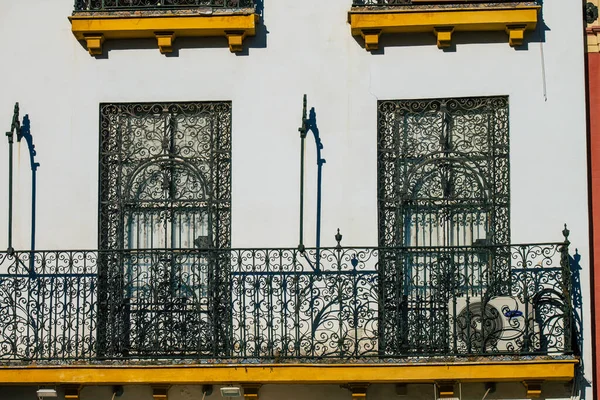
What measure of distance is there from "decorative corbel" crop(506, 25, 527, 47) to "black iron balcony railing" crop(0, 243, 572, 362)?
251 centimetres

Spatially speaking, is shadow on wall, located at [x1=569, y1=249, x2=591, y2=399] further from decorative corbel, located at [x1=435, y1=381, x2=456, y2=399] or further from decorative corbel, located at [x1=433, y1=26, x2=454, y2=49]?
decorative corbel, located at [x1=433, y1=26, x2=454, y2=49]

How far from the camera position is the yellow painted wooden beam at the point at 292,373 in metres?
16.2

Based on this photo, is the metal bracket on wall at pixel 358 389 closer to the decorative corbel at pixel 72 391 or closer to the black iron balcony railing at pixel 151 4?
the decorative corbel at pixel 72 391

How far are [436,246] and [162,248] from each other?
10.8 ft

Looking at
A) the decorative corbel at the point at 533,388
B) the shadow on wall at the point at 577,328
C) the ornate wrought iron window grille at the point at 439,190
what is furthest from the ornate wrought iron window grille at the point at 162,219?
the shadow on wall at the point at 577,328

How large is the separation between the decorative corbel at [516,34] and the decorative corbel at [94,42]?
495cm

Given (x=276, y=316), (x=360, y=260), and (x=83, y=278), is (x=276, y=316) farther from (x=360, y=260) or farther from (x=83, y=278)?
(x=83, y=278)

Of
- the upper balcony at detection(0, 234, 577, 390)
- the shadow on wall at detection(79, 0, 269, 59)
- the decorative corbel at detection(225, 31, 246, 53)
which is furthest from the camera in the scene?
the shadow on wall at detection(79, 0, 269, 59)

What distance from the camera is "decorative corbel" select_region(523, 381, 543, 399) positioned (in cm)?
1644

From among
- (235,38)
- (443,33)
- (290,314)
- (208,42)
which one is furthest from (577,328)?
(208,42)

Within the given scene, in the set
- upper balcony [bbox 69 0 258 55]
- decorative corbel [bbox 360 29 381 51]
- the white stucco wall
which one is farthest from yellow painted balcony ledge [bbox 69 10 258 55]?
decorative corbel [bbox 360 29 381 51]

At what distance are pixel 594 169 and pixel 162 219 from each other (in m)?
5.27

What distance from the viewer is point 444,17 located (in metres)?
17.1

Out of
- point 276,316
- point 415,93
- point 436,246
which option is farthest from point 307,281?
point 415,93
